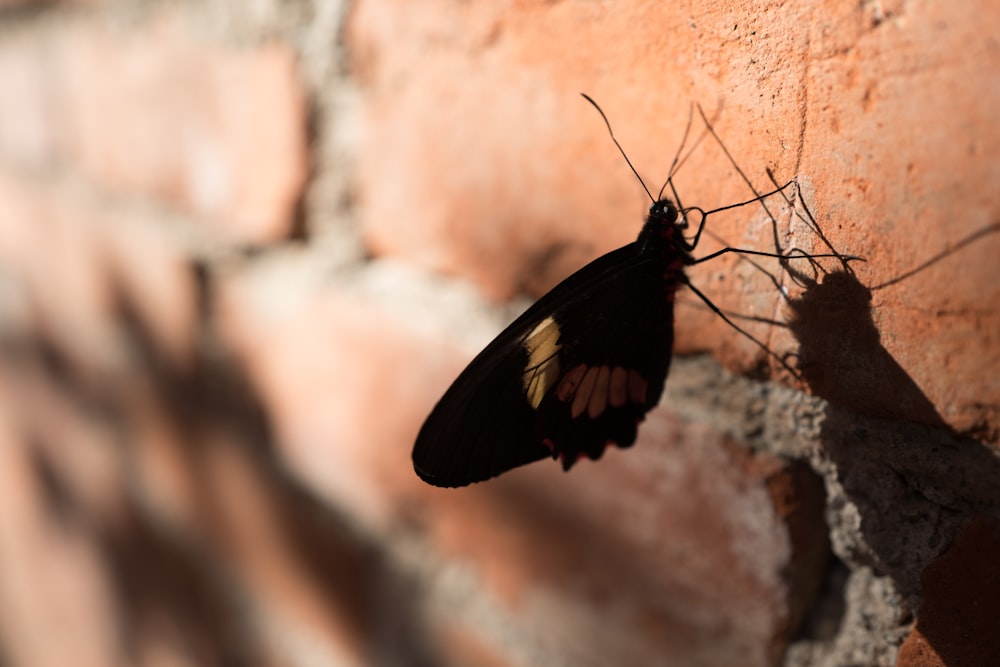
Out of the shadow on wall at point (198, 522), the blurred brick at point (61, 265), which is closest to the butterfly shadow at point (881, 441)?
the shadow on wall at point (198, 522)

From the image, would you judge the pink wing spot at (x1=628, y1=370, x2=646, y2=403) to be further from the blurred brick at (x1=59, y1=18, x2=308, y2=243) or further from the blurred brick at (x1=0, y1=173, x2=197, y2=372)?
the blurred brick at (x1=0, y1=173, x2=197, y2=372)

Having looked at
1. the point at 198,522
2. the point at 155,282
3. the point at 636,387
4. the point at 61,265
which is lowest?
the point at 636,387

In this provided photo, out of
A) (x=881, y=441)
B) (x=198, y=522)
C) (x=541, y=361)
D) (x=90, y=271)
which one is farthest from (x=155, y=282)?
(x=881, y=441)

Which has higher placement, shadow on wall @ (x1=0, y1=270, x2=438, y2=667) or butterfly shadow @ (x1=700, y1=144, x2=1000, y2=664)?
shadow on wall @ (x1=0, y1=270, x2=438, y2=667)

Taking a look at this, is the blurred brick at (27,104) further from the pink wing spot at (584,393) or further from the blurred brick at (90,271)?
the pink wing spot at (584,393)

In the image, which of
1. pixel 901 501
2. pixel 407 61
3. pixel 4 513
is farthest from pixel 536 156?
pixel 4 513

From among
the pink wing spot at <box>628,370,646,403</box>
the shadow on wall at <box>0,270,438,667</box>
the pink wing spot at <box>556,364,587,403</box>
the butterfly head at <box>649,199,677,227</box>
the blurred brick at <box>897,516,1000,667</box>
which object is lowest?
the blurred brick at <box>897,516,1000,667</box>

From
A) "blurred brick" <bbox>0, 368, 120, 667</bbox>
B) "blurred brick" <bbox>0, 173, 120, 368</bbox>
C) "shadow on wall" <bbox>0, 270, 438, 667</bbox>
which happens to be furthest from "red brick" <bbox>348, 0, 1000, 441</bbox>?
"blurred brick" <bbox>0, 368, 120, 667</bbox>

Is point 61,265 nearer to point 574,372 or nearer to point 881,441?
point 574,372
